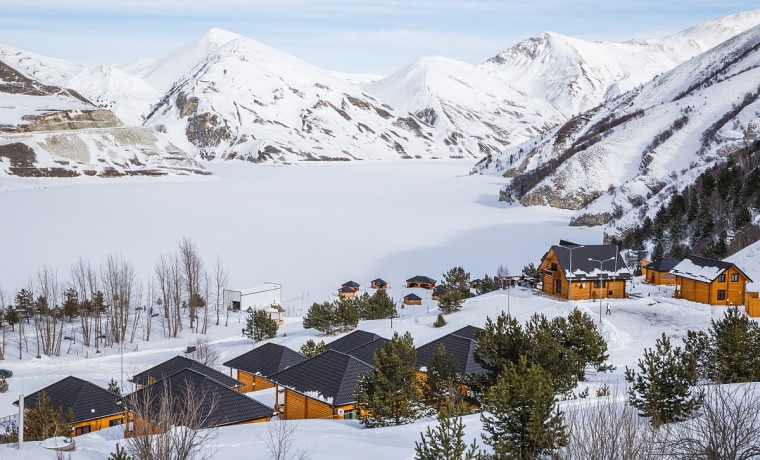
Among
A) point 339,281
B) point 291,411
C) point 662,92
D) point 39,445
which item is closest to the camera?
point 39,445

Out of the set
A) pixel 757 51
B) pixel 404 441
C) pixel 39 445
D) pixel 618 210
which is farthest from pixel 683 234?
pixel 757 51

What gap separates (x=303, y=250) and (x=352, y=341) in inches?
1581

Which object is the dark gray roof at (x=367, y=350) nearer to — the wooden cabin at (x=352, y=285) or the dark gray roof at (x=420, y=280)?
the wooden cabin at (x=352, y=285)

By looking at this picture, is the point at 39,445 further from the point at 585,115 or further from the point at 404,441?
the point at 585,115

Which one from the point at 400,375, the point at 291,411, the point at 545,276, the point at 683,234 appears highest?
the point at 683,234

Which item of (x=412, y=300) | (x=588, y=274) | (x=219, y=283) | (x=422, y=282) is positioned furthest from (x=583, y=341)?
(x=219, y=283)

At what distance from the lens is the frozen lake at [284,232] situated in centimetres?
7119

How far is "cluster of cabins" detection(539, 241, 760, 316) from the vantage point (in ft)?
149

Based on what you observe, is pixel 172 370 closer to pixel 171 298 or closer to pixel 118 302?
pixel 118 302

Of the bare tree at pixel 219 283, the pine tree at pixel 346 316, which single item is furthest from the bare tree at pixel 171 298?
the pine tree at pixel 346 316

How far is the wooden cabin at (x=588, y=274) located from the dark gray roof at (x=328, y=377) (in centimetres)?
2232

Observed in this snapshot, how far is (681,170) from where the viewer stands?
398 feet

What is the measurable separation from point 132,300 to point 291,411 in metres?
35.2

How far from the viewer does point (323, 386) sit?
3027cm
